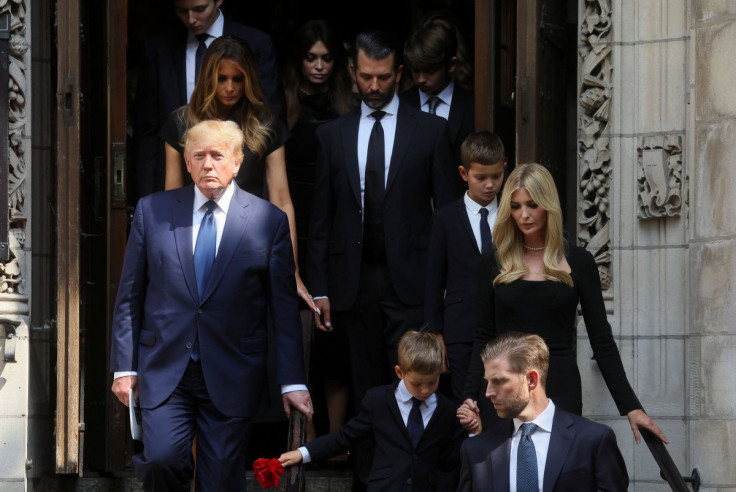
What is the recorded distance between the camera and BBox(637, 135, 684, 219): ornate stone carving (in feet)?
32.2

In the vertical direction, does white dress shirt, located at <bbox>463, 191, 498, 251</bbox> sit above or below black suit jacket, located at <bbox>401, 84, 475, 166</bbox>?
below

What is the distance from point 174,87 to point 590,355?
2929 mm

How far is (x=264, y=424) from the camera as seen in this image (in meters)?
11.1

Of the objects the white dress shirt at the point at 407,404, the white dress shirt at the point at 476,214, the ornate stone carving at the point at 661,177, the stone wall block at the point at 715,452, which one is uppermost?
the ornate stone carving at the point at 661,177

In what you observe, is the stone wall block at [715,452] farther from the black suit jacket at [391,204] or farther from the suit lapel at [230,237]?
the suit lapel at [230,237]

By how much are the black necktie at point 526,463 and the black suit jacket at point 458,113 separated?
10.8 ft

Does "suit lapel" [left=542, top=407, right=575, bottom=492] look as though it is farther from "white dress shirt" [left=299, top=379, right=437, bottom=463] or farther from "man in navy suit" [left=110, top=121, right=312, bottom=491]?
"man in navy suit" [left=110, top=121, right=312, bottom=491]

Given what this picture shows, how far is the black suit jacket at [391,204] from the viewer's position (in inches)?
381

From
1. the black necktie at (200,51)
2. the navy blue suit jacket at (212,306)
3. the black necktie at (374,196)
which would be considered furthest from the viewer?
the black necktie at (200,51)

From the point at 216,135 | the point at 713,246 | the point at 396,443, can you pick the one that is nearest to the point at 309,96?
the point at 216,135

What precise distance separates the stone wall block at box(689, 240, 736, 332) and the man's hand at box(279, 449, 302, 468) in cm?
244

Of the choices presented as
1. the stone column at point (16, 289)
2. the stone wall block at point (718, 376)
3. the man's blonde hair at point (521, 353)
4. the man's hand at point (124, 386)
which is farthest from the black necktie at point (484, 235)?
the stone column at point (16, 289)

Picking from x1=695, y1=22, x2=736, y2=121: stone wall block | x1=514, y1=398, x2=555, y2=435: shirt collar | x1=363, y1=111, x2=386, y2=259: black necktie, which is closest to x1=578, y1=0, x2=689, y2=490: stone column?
x1=695, y1=22, x2=736, y2=121: stone wall block

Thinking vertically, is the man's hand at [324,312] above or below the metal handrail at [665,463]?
above
